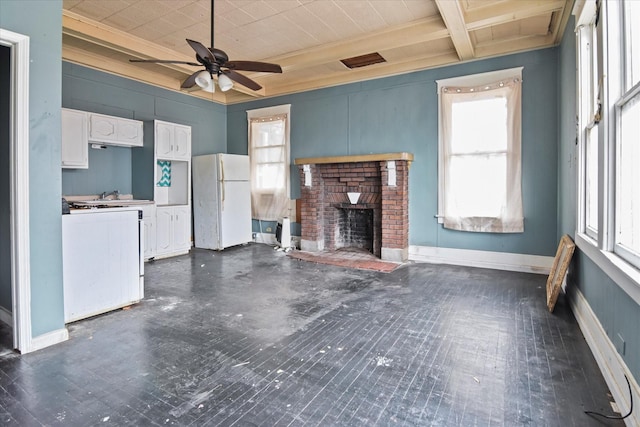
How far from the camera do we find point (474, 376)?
2.24 meters

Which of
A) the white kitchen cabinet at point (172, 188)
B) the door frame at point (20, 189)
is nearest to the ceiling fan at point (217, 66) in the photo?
the door frame at point (20, 189)

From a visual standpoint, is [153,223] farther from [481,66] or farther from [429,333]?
[481,66]

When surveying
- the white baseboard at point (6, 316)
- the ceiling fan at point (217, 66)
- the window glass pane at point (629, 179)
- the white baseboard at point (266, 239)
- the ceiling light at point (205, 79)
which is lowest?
the white baseboard at point (6, 316)

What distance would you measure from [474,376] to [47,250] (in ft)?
10.4

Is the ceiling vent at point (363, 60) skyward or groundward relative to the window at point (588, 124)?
skyward

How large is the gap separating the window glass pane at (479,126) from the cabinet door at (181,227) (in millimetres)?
4698

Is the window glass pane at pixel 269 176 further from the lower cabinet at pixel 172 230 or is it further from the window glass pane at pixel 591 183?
the window glass pane at pixel 591 183

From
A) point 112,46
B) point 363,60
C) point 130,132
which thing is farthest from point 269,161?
point 112,46

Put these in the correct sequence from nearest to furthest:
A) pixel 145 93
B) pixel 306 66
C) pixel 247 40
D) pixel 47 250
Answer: pixel 47 250 < pixel 247 40 < pixel 306 66 < pixel 145 93

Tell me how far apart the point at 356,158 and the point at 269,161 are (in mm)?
2155

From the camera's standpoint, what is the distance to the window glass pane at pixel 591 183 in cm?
304

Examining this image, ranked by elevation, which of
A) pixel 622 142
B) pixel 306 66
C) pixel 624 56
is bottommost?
pixel 622 142

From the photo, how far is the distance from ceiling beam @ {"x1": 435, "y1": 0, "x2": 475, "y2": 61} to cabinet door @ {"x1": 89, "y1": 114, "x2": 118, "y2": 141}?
488 cm

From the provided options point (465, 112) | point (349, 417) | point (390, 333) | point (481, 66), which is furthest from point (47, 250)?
point (481, 66)
